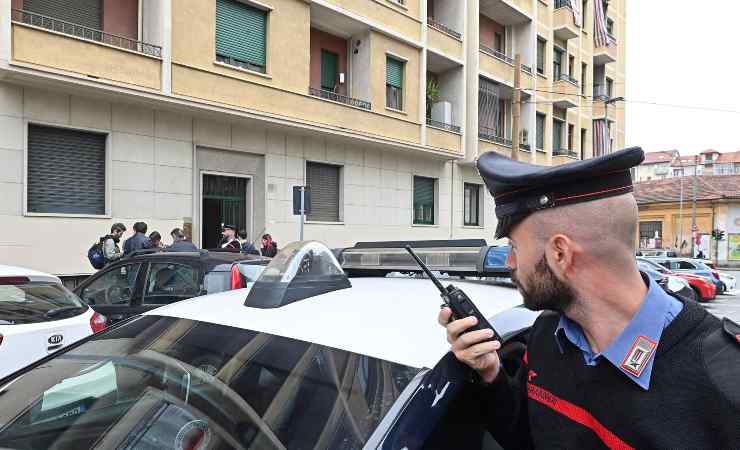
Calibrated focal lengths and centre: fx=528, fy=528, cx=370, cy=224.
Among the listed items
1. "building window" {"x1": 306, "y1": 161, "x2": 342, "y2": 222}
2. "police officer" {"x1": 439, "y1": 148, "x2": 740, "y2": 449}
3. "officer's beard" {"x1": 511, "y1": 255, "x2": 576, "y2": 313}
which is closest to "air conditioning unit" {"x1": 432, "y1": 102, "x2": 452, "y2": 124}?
"building window" {"x1": 306, "y1": 161, "x2": 342, "y2": 222}

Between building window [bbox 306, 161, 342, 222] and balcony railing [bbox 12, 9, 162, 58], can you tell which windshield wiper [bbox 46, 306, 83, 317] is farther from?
building window [bbox 306, 161, 342, 222]

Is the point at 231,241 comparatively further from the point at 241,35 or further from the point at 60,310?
the point at 241,35

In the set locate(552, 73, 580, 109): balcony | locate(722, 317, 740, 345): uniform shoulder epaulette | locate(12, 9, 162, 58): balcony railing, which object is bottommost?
locate(722, 317, 740, 345): uniform shoulder epaulette

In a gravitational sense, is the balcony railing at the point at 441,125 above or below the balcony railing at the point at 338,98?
below

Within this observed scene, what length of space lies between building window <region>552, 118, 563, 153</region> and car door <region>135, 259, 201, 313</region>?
874 inches

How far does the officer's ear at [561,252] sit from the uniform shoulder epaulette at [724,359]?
30 cm

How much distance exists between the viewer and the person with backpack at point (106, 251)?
29.1 feet

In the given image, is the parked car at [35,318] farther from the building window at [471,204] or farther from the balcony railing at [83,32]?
the building window at [471,204]

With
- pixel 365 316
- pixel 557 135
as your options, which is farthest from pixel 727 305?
pixel 365 316

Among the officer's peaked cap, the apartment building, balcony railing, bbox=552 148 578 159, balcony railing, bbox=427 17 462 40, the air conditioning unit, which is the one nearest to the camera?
the officer's peaked cap

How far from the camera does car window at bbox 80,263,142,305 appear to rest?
5.99 m

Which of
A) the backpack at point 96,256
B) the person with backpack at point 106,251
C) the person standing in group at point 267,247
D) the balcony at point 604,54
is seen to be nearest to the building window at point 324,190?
the person standing in group at point 267,247

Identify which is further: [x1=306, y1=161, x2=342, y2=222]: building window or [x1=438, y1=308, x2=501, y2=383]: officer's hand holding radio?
[x1=306, y1=161, x2=342, y2=222]: building window

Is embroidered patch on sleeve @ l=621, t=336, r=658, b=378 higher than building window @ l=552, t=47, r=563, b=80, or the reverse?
building window @ l=552, t=47, r=563, b=80
